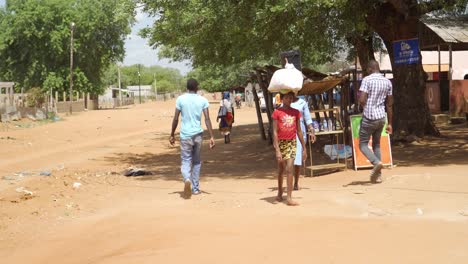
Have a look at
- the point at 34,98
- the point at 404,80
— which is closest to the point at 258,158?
the point at 404,80

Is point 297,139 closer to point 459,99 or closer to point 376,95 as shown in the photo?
point 376,95

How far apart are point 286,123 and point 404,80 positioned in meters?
6.54

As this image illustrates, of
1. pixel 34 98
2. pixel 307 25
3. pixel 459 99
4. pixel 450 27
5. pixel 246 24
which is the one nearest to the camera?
pixel 307 25

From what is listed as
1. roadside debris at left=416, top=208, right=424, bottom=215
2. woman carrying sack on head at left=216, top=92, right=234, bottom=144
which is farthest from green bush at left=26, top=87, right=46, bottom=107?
roadside debris at left=416, top=208, right=424, bottom=215

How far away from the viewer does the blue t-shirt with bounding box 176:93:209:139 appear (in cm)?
887

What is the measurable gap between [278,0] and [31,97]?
1128 inches

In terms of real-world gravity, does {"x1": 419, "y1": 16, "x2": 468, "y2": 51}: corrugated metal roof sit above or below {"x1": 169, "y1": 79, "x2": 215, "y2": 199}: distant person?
above

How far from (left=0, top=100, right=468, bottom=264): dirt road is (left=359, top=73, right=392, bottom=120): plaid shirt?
3.45 ft

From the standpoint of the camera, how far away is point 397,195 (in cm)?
764

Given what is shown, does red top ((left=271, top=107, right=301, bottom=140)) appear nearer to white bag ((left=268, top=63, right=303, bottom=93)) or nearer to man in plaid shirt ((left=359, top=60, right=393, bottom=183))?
white bag ((left=268, top=63, right=303, bottom=93))

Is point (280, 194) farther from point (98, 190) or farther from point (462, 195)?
point (98, 190)

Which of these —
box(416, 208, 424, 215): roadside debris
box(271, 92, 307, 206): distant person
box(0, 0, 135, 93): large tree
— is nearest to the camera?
box(416, 208, 424, 215): roadside debris

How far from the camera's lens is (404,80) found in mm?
13180

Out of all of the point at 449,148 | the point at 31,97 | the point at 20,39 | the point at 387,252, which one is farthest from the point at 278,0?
the point at 20,39
